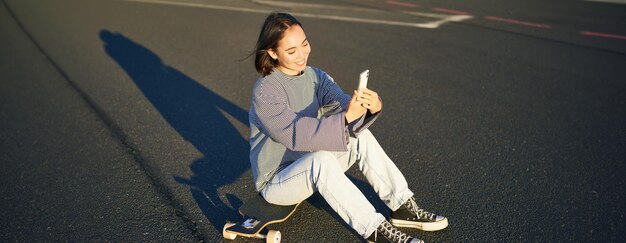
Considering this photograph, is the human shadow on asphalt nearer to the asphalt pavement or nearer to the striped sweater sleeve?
the asphalt pavement

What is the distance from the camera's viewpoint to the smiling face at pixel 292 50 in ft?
10.1

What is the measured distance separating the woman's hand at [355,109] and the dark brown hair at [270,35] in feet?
1.76

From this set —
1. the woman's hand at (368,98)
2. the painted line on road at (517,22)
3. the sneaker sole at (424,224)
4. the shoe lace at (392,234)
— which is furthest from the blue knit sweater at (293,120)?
the painted line on road at (517,22)

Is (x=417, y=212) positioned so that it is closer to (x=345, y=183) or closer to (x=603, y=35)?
(x=345, y=183)

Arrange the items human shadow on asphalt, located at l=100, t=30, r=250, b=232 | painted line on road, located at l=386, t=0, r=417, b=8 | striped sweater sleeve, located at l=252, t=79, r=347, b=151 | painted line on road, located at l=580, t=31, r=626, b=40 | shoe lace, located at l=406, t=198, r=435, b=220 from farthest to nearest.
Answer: painted line on road, located at l=386, t=0, r=417, b=8 → painted line on road, located at l=580, t=31, r=626, b=40 → human shadow on asphalt, located at l=100, t=30, r=250, b=232 → shoe lace, located at l=406, t=198, r=435, b=220 → striped sweater sleeve, located at l=252, t=79, r=347, b=151

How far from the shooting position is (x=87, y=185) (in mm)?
4172

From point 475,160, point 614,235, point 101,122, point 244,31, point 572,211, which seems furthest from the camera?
point 244,31

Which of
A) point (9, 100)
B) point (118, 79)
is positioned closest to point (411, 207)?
point (118, 79)

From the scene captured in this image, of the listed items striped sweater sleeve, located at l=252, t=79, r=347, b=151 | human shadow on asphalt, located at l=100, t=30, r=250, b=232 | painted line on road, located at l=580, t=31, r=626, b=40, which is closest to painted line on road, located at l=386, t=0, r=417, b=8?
painted line on road, located at l=580, t=31, r=626, b=40

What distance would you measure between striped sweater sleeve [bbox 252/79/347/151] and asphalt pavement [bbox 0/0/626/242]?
0.71 metres

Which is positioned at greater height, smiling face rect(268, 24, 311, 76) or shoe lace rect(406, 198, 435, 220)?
smiling face rect(268, 24, 311, 76)

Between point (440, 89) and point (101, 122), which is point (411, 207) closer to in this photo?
point (440, 89)

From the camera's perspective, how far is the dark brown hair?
3.04 metres

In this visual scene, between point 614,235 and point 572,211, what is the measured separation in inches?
12.1
